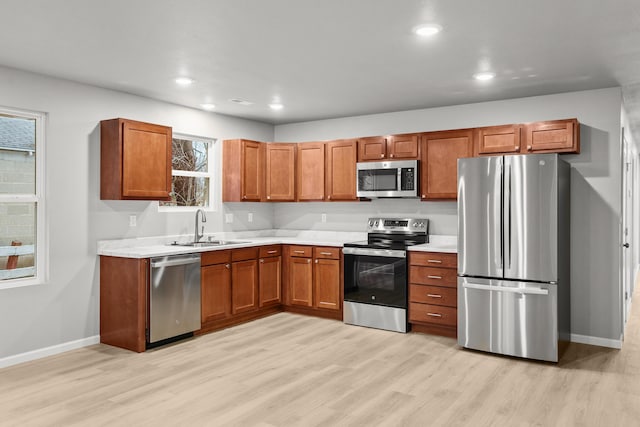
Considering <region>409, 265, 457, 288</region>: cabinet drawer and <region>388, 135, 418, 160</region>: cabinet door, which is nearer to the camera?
<region>409, 265, 457, 288</region>: cabinet drawer

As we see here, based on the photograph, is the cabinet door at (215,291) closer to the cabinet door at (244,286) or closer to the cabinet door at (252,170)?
Answer: the cabinet door at (244,286)

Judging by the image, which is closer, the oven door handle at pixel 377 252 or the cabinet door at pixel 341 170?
the oven door handle at pixel 377 252

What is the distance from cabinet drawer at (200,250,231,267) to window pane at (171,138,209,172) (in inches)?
47.2

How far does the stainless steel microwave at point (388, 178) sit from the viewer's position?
542 cm

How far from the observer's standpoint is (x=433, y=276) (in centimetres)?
496

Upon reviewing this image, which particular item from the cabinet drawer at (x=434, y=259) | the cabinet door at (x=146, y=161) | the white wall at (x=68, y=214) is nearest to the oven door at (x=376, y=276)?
the cabinet drawer at (x=434, y=259)

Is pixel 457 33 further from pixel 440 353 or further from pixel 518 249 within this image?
pixel 440 353

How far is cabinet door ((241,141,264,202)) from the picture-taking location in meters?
6.00

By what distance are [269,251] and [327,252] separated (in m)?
0.70

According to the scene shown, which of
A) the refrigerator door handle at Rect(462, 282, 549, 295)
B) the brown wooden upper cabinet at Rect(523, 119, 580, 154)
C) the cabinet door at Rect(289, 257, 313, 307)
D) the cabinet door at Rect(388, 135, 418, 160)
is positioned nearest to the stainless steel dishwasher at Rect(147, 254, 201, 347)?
the cabinet door at Rect(289, 257, 313, 307)

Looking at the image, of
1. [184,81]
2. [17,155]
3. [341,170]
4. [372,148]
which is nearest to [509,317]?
[372,148]

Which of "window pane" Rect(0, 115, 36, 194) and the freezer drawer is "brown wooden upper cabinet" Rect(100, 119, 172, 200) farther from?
the freezer drawer

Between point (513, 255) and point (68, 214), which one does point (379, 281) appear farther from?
point (68, 214)

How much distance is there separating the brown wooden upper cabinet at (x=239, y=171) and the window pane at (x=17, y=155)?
7.25 feet
